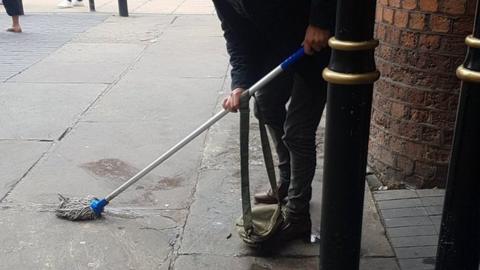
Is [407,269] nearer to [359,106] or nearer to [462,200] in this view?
[462,200]

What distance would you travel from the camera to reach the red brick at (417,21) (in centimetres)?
346

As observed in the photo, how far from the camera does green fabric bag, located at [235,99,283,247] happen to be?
2.97m

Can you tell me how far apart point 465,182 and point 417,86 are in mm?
1672

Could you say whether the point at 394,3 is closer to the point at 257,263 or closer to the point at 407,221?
the point at 407,221

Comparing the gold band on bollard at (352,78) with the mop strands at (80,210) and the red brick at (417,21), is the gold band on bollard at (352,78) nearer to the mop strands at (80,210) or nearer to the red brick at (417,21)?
the red brick at (417,21)

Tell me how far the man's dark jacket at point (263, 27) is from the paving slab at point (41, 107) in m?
2.32

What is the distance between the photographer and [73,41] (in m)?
8.71

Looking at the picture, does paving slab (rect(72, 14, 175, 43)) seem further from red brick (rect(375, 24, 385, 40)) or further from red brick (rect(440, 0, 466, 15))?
red brick (rect(440, 0, 466, 15))

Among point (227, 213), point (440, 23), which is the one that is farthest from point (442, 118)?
point (227, 213)

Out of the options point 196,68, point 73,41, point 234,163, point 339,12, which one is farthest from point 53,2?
point 339,12

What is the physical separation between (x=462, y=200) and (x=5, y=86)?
5483 mm

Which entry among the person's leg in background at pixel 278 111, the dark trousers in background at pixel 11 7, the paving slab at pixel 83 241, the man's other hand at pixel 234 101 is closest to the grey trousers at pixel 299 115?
the person's leg in background at pixel 278 111

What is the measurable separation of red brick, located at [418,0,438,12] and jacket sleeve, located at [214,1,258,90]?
1.06 metres

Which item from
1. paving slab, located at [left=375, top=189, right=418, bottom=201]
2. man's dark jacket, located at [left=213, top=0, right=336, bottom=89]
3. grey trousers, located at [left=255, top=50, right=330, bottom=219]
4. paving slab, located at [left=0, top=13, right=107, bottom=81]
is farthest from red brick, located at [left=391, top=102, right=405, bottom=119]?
paving slab, located at [left=0, top=13, right=107, bottom=81]
